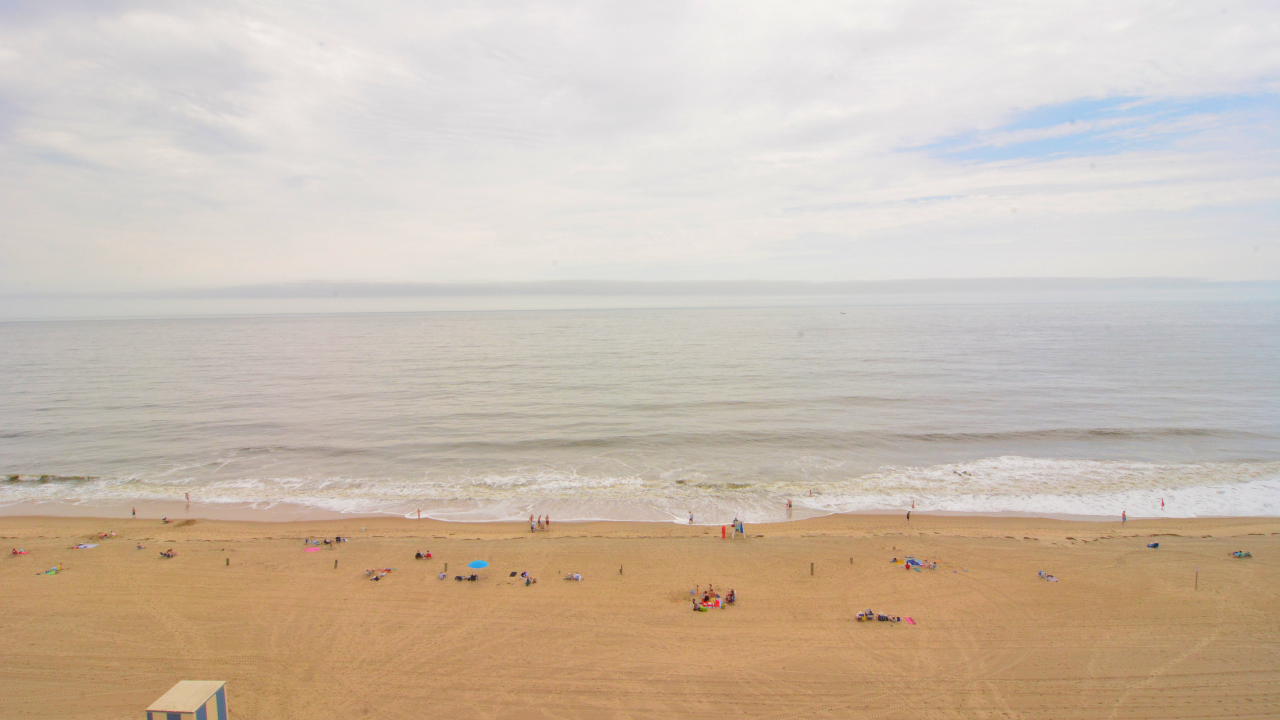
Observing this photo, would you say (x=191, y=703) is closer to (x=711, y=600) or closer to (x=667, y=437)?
(x=711, y=600)

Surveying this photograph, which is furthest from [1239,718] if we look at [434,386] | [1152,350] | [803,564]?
[1152,350]

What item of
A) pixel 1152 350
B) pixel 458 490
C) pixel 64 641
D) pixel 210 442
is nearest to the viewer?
pixel 64 641

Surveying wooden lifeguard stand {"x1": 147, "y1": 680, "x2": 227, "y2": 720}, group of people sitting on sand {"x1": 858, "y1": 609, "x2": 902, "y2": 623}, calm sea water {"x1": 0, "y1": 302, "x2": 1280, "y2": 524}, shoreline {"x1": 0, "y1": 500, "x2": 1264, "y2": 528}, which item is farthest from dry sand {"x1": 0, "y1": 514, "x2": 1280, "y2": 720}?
calm sea water {"x1": 0, "y1": 302, "x2": 1280, "y2": 524}

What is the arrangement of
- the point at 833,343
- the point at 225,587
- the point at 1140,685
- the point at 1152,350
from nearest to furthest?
the point at 1140,685, the point at 225,587, the point at 1152,350, the point at 833,343

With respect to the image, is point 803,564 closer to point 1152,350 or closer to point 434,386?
point 434,386

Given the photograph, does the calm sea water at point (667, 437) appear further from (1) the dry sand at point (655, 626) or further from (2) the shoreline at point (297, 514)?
(1) the dry sand at point (655, 626)

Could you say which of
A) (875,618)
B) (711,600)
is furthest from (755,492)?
(875,618)
